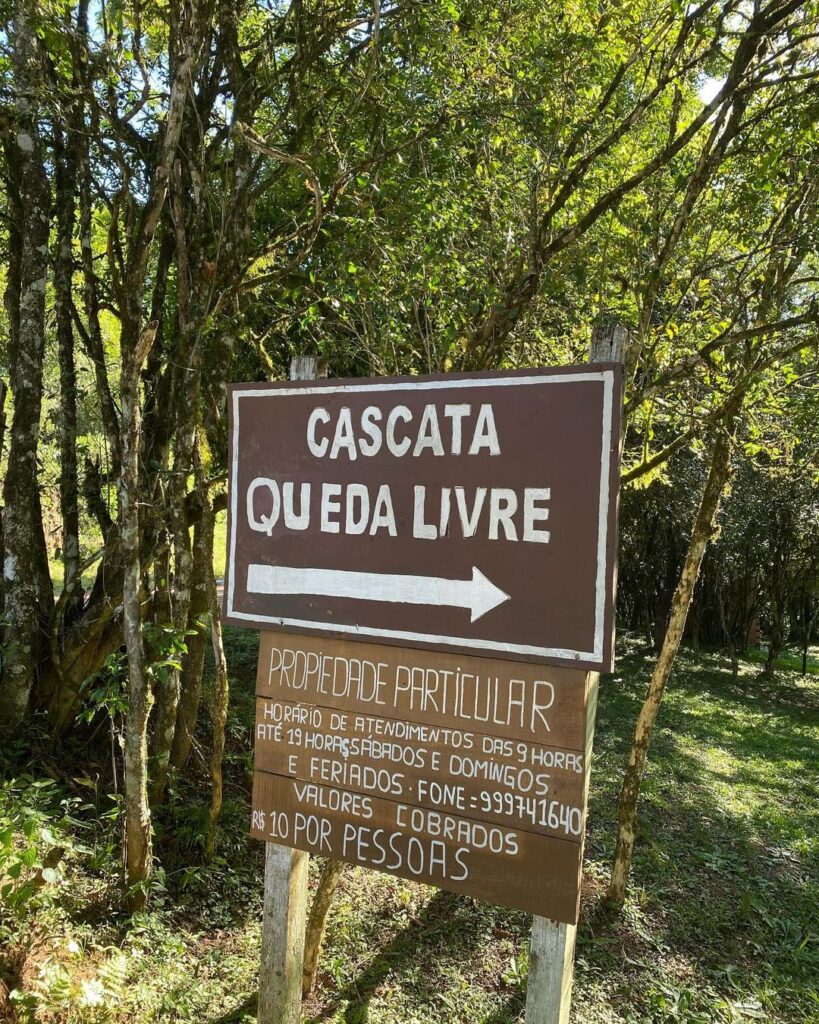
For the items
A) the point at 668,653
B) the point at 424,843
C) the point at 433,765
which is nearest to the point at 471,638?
the point at 433,765

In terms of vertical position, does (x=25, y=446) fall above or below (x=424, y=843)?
above

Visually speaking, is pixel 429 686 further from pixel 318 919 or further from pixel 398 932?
pixel 398 932

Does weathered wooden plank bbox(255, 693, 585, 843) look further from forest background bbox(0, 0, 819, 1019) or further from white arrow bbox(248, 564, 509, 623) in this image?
forest background bbox(0, 0, 819, 1019)

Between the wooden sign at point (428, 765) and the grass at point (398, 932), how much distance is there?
159 cm

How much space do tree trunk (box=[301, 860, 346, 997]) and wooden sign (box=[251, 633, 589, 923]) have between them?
5.21ft

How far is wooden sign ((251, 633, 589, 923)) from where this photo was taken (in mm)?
1918

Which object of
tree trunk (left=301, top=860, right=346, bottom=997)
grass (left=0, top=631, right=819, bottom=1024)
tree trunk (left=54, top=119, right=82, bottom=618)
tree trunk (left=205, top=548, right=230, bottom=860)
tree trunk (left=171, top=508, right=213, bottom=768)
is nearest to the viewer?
grass (left=0, top=631, right=819, bottom=1024)

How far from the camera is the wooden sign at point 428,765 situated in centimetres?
192

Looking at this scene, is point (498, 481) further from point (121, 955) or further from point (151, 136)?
point (151, 136)

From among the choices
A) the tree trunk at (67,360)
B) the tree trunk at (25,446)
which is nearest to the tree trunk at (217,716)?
the tree trunk at (25,446)

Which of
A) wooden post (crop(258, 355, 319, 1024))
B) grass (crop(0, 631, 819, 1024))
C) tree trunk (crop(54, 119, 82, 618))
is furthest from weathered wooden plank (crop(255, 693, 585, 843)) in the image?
tree trunk (crop(54, 119, 82, 618))

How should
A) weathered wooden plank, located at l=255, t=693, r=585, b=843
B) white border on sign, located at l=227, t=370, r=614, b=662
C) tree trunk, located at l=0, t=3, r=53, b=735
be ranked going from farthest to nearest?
tree trunk, located at l=0, t=3, r=53, b=735
weathered wooden plank, located at l=255, t=693, r=585, b=843
white border on sign, located at l=227, t=370, r=614, b=662

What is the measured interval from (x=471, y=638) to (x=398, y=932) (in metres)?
3.55

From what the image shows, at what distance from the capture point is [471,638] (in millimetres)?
2002
